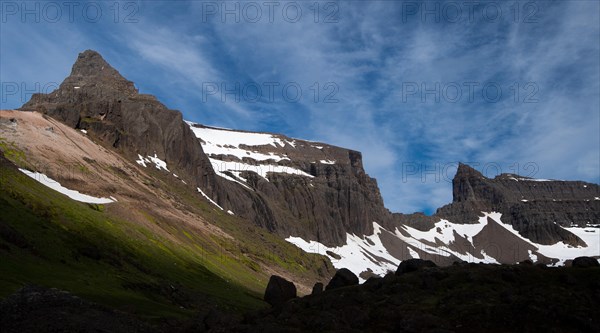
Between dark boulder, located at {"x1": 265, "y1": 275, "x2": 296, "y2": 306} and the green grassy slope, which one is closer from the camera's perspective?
the green grassy slope

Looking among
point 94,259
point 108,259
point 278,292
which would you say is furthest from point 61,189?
point 278,292

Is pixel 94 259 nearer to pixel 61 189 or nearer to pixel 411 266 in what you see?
pixel 411 266

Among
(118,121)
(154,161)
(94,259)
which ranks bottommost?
(94,259)

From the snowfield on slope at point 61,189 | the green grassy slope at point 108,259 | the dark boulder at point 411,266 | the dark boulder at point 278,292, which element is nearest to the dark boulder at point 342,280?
the dark boulder at point 411,266

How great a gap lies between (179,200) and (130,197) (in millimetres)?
33389

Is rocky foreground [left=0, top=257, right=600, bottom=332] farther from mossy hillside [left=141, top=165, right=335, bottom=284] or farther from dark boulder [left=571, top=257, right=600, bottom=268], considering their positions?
mossy hillside [left=141, top=165, right=335, bottom=284]

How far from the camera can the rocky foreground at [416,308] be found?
85.6ft

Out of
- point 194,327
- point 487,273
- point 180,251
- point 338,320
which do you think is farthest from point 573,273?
point 180,251

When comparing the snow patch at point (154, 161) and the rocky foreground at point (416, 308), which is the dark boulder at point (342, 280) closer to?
the rocky foreground at point (416, 308)

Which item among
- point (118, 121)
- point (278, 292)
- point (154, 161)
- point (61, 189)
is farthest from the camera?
point (154, 161)

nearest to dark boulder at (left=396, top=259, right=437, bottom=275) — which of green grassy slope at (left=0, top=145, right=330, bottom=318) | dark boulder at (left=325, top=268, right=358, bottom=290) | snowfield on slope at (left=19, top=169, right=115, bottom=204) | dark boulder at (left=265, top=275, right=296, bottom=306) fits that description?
dark boulder at (left=325, top=268, right=358, bottom=290)

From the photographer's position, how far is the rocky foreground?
85.6 ft

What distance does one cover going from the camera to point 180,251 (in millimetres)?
97688

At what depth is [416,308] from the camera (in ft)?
104
